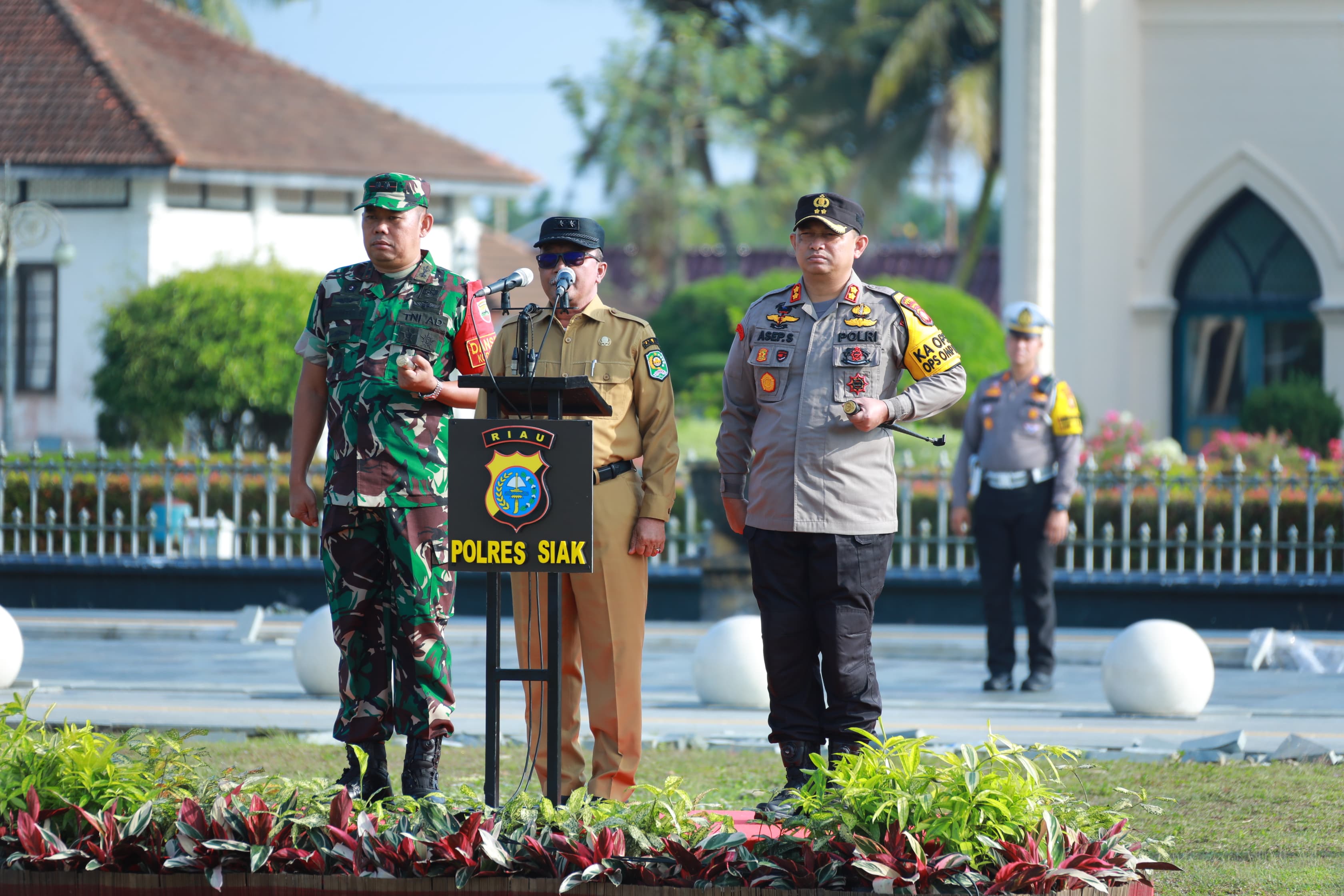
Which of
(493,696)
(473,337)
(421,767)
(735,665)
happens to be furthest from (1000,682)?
(493,696)

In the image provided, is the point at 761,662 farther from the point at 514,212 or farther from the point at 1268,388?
the point at 514,212

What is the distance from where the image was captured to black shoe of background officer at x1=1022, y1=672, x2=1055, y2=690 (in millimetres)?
9594

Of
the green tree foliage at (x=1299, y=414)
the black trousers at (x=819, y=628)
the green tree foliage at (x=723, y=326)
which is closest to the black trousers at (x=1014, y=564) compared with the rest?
the black trousers at (x=819, y=628)

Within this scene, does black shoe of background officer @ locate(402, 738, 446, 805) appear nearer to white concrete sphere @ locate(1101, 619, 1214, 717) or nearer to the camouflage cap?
the camouflage cap

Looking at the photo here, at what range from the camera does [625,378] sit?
566 cm

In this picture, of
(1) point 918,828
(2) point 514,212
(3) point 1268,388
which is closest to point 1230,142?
(3) point 1268,388

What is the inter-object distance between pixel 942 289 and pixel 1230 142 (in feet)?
13.1

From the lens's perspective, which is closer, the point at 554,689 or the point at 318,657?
the point at 554,689

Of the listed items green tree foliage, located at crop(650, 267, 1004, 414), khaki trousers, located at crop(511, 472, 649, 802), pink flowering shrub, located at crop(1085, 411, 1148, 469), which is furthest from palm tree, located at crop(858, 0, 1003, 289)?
khaki trousers, located at crop(511, 472, 649, 802)

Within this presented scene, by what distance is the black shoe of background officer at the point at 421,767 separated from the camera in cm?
555

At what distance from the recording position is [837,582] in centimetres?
539

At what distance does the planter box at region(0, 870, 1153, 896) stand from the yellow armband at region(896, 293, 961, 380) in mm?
1969

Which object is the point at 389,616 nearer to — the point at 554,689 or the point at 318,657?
the point at 554,689

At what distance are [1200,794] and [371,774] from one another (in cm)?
324
